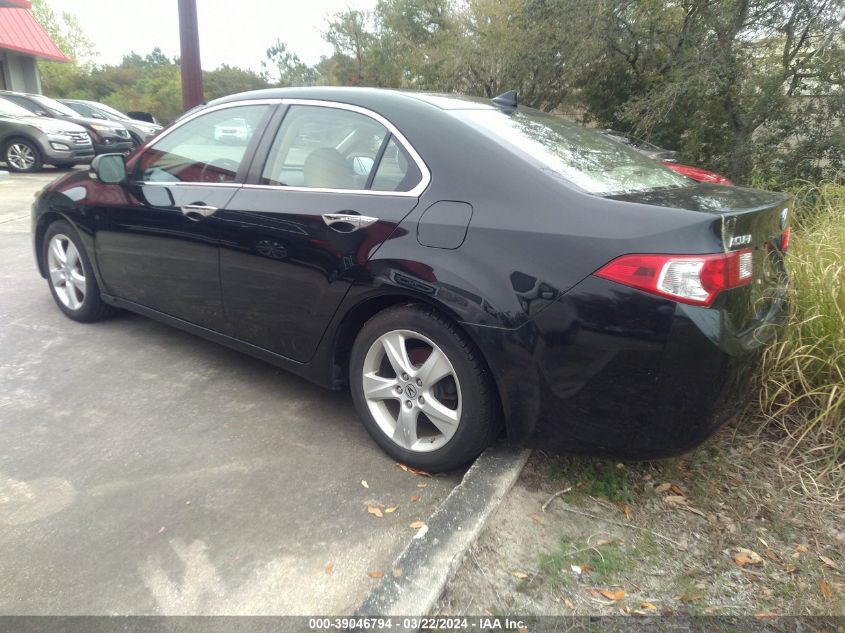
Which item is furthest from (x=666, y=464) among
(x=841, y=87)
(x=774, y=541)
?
(x=841, y=87)

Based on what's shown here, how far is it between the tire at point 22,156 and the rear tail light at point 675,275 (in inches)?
520

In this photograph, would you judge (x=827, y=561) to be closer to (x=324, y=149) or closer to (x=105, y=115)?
(x=324, y=149)

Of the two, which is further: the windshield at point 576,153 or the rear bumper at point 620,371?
the windshield at point 576,153

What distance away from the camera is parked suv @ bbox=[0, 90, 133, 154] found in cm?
1304

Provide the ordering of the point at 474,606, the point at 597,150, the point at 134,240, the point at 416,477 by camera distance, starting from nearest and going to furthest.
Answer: the point at 474,606 < the point at 416,477 < the point at 597,150 < the point at 134,240

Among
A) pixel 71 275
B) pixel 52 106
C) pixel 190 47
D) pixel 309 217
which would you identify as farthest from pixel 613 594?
pixel 52 106

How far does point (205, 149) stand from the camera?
11.4 ft

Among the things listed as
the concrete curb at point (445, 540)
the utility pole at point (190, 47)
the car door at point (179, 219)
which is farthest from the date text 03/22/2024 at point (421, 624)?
the utility pole at point (190, 47)

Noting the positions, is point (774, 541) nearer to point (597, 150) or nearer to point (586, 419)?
point (586, 419)

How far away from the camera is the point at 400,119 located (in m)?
2.70

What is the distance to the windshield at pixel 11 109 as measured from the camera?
1190cm

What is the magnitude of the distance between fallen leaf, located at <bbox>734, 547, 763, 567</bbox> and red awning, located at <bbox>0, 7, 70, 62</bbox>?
2527cm

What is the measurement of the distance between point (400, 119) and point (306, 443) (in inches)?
62.2

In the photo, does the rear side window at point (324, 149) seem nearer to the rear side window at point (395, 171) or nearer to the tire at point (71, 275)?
the rear side window at point (395, 171)
